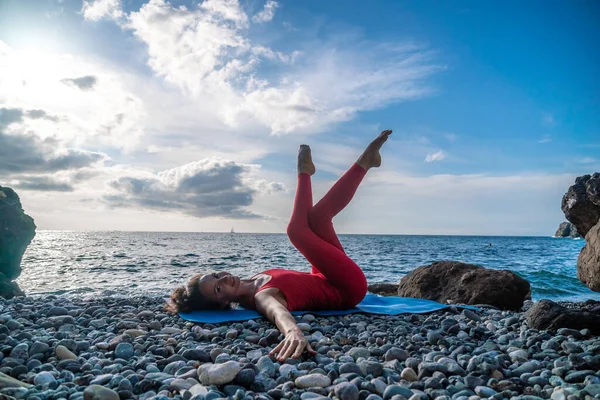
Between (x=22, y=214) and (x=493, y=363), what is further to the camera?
(x=22, y=214)

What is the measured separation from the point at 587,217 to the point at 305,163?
7.74m

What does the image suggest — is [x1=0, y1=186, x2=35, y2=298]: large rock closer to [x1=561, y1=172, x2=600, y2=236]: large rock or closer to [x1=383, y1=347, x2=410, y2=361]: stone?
[x1=383, y1=347, x2=410, y2=361]: stone

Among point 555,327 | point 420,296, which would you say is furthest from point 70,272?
point 555,327

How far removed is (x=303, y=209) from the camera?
16.7 ft

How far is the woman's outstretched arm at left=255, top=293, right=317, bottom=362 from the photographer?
10.3ft

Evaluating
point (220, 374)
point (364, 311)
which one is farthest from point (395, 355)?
point (364, 311)

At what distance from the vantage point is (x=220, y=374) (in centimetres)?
264

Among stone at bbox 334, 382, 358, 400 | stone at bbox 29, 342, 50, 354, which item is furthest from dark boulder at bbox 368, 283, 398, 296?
stone at bbox 29, 342, 50, 354

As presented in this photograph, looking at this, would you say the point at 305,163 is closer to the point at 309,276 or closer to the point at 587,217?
the point at 309,276

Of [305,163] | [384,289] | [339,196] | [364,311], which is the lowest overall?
[384,289]

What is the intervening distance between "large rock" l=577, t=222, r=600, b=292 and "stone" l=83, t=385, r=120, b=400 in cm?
913

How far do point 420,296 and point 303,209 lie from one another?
3.58 metres

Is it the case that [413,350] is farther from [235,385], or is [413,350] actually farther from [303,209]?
[303,209]

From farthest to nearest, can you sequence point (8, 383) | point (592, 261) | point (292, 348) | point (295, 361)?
point (592, 261)
point (292, 348)
point (295, 361)
point (8, 383)
